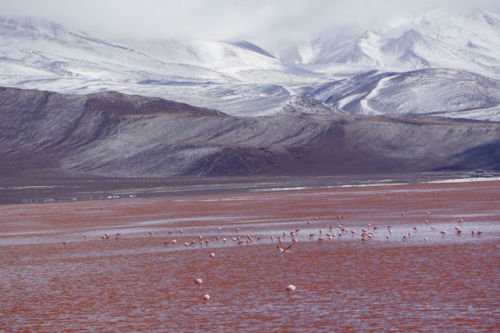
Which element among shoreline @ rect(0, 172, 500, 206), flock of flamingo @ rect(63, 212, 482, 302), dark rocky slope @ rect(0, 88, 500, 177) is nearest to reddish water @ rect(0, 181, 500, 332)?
flock of flamingo @ rect(63, 212, 482, 302)

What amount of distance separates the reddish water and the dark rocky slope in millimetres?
69547

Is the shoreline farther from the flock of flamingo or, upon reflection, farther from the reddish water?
the flock of flamingo

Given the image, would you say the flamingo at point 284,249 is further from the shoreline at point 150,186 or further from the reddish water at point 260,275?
the shoreline at point 150,186

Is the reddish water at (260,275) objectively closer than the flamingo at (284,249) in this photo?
Yes

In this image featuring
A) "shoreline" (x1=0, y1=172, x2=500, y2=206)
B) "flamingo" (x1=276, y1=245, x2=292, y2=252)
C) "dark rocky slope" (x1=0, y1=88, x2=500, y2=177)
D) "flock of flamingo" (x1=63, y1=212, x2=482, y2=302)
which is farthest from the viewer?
"dark rocky slope" (x1=0, y1=88, x2=500, y2=177)

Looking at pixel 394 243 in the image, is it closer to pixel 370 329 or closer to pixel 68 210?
pixel 370 329

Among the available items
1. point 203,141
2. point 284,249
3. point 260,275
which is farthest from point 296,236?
point 203,141

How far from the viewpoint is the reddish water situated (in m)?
18.2

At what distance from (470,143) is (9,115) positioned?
260 feet

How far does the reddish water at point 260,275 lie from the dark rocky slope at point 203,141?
69547 millimetres

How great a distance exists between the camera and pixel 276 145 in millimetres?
129000

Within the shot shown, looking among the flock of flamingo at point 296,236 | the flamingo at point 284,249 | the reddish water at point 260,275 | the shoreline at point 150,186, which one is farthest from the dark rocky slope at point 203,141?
the flamingo at point 284,249

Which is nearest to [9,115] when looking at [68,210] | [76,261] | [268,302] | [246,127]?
[246,127]

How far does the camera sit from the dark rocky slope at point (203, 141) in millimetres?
114750
